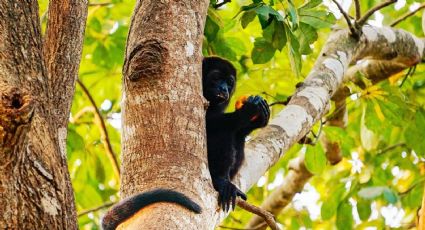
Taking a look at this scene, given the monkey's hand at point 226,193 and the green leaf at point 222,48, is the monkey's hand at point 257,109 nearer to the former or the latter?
the green leaf at point 222,48

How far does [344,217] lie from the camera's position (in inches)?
229

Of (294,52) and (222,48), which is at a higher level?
(222,48)

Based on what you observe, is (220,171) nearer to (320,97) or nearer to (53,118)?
(320,97)

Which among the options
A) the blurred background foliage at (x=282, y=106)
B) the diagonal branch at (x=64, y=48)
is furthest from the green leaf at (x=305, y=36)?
the diagonal branch at (x=64, y=48)

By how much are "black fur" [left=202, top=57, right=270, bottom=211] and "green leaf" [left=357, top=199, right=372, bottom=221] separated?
6.15 ft

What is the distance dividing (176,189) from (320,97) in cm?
177

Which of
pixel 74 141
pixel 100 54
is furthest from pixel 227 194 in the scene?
pixel 100 54

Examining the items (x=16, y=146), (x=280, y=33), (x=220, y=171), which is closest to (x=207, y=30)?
(x=280, y=33)

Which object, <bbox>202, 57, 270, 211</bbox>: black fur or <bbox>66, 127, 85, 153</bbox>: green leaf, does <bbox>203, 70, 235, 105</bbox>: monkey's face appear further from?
<bbox>66, 127, 85, 153</bbox>: green leaf

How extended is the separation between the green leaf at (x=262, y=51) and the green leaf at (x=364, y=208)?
235 centimetres

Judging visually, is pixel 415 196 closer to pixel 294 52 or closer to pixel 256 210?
pixel 294 52

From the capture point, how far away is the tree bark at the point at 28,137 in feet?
5.47

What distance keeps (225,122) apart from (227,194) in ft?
4.07

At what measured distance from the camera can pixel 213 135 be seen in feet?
13.5
